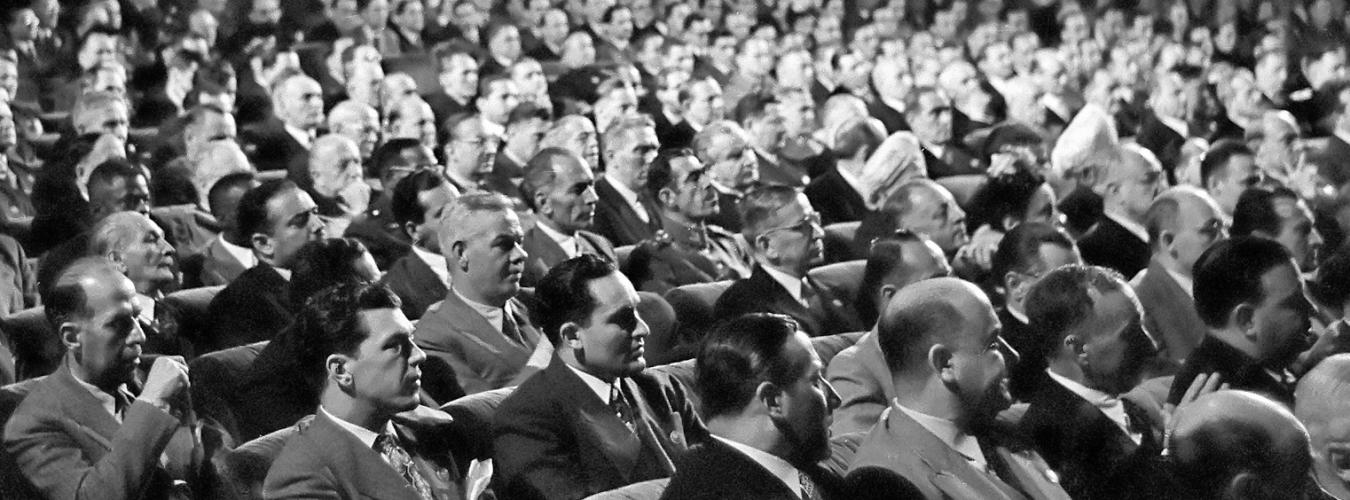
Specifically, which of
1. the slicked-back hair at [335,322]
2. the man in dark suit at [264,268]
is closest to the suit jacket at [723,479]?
the slicked-back hair at [335,322]

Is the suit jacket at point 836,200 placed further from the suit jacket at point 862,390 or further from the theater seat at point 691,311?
the suit jacket at point 862,390

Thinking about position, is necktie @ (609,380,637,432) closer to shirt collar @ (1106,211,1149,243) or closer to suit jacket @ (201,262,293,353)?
suit jacket @ (201,262,293,353)

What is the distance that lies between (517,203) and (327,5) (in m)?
3.41

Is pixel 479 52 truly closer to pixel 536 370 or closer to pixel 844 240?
pixel 844 240

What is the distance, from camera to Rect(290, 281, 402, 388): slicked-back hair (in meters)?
2.45

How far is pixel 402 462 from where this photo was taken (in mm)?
2465

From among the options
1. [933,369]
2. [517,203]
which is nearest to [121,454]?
[933,369]

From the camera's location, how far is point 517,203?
16.0 ft

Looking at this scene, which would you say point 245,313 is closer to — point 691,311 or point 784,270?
point 691,311

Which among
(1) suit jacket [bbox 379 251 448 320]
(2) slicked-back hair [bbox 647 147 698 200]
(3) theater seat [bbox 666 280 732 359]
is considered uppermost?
(3) theater seat [bbox 666 280 732 359]

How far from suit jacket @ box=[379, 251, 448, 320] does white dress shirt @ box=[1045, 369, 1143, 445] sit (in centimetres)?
166

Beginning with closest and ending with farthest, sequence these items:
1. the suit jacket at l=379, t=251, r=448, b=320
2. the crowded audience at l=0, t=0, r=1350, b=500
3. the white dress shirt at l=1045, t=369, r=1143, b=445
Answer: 1. the crowded audience at l=0, t=0, r=1350, b=500
2. the white dress shirt at l=1045, t=369, r=1143, b=445
3. the suit jacket at l=379, t=251, r=448, b=320

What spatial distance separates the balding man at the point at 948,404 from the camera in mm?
2248

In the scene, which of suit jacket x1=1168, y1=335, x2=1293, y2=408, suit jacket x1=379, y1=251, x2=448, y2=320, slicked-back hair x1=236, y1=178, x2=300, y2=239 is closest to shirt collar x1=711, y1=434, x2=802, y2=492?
suit jacket x1=1168, y1=335, x2=1293, y2=408
